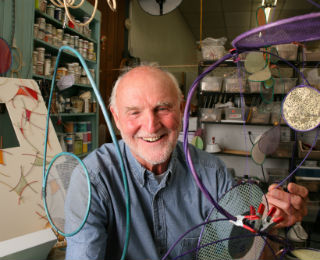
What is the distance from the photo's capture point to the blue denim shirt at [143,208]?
75 cm

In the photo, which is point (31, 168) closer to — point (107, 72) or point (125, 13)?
point (107, 72)

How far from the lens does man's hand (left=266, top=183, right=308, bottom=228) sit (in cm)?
56

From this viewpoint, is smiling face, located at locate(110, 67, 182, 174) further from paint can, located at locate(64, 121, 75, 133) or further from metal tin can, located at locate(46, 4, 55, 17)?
paint can, located at locate(64, 121, 75, 133)

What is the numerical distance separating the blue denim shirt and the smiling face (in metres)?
0.07

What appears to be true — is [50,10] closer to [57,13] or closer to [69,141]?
[57,13]

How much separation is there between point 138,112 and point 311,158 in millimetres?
2185

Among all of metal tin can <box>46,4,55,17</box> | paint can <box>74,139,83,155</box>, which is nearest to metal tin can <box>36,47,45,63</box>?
metal tin can <box>46,4,55,17</box>

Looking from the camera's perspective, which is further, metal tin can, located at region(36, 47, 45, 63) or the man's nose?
metal tin can, located at region(36, 47, 45, 63)

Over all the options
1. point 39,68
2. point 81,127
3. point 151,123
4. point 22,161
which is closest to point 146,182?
point 151,123

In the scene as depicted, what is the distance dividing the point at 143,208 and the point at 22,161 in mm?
644

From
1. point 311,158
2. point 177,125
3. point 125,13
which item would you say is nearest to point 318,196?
point 311,158

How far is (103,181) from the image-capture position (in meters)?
0.77

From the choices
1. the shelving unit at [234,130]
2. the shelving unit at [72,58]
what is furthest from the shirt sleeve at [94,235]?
the shelving unit at [234,130]

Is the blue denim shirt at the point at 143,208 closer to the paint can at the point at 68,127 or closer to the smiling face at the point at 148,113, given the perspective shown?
the smiling face at the point at 148,113
